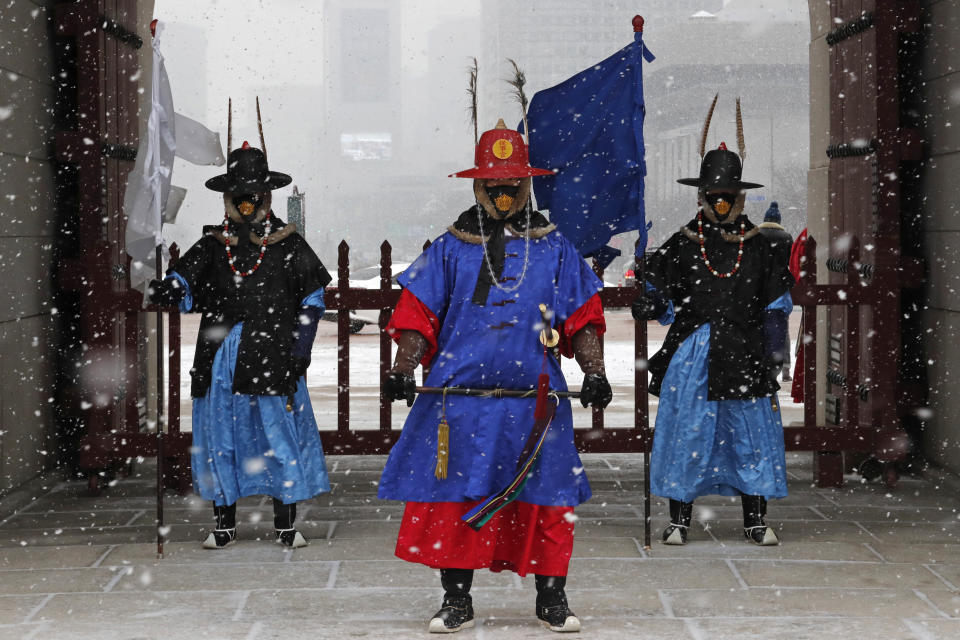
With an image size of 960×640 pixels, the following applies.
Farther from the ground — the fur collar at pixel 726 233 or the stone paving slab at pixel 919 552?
the fur collar at pixel 726 233

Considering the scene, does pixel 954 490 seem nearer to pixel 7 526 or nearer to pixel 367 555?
pixel 367 555

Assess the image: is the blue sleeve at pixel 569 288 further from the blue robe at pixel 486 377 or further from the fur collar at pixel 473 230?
the fur collar at pixel 473 230

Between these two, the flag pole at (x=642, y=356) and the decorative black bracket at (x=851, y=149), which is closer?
the flag pole at (x=642, y=356)

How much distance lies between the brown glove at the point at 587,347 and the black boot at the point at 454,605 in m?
0.88

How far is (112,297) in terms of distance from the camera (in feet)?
22.6

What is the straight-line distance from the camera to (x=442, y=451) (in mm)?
4461

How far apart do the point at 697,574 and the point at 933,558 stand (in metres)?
1.10

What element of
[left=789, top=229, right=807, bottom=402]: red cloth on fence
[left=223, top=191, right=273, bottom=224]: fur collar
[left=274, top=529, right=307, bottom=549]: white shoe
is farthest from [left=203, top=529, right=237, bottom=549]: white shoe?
[left=789, top=229, right=807, bottom=402]: red cloth on fence

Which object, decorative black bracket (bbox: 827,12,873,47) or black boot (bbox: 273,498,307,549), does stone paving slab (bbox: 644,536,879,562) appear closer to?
black boot (bbox: 273,498,307,549)

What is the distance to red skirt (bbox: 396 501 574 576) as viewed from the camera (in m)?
4.44

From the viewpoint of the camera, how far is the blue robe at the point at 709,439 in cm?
575

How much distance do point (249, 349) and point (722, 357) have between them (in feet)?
7.16

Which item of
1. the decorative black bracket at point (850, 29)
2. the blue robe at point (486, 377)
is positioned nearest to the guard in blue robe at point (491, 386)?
the blue robe at point (486, 377)

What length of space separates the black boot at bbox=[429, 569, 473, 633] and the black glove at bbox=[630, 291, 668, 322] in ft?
5.18
